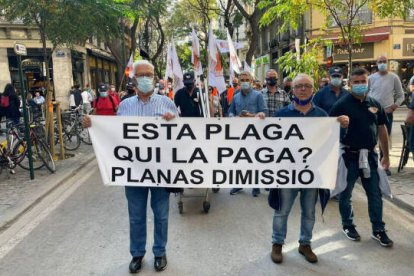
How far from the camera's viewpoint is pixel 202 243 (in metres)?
4.90

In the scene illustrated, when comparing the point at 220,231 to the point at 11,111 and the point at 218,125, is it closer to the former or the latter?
the point at 218,125

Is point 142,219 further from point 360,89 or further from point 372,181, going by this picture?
point 360,89

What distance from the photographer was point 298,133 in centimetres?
429

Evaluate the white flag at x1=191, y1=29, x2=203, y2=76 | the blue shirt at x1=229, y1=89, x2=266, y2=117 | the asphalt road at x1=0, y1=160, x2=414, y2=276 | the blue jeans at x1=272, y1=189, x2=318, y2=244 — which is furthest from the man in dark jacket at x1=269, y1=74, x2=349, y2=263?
the white flag at x1=191, y1=29, x2=203, y2=76

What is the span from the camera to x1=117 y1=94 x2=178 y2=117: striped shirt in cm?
425

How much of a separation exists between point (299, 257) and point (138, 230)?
1691 mm

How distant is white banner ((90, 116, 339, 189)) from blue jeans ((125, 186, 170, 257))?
122 millimetres

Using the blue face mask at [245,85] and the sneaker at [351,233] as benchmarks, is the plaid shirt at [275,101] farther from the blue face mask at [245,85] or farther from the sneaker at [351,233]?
the sneaker at [351,233]

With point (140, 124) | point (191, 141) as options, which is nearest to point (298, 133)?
point (191, 141)

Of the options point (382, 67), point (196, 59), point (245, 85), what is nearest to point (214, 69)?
point (196, 59)

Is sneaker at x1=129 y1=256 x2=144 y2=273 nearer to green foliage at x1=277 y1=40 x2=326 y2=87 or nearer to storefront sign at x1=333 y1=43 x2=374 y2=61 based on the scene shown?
green foliage at x1=277 y1=40 x2=326 y2=87

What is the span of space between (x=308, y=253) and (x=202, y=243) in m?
1.21

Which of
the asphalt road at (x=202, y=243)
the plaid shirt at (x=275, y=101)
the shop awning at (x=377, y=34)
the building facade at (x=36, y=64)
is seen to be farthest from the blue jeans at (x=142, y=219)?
the shop awning at (x=377, y=34)

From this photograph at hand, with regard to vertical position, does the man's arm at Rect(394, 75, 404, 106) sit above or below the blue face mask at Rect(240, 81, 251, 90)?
below
